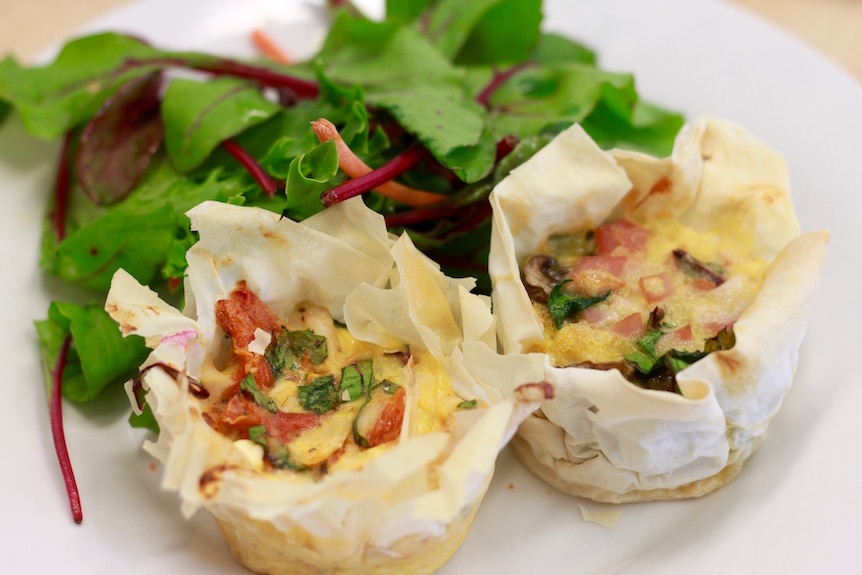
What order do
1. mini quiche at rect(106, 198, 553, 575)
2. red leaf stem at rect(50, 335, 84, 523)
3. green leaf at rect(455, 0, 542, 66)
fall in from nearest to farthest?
mini quiche at rect(106, 198, 553, 575) < red leaf stem at rect(50, 335, 84, 523) < green leaf at rect(455, 0, 542, 66)

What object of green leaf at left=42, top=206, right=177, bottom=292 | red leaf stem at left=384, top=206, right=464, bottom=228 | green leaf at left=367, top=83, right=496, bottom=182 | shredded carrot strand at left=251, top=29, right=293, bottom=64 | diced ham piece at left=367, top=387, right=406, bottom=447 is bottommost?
green leaf at left=42, top=206, right=177, bottom=292

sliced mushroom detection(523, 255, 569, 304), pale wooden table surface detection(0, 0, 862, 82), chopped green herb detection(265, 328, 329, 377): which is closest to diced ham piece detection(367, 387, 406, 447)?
chopped green herb detection(265, 328, 329, 377)

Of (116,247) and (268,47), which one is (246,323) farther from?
(268,47)

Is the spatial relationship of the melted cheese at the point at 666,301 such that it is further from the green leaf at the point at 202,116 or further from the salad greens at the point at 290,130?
the green leaf at the point at 202,116

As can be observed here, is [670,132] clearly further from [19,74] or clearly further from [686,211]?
[19,74]

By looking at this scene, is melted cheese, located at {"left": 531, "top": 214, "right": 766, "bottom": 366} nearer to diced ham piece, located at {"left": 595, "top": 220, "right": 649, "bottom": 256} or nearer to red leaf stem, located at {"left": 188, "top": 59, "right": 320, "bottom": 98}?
diced ham piece, located at {"left": 595, "top": 220, "right": 649, "bottom": 256}

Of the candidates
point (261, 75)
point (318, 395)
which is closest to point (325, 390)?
point (318, 395)
